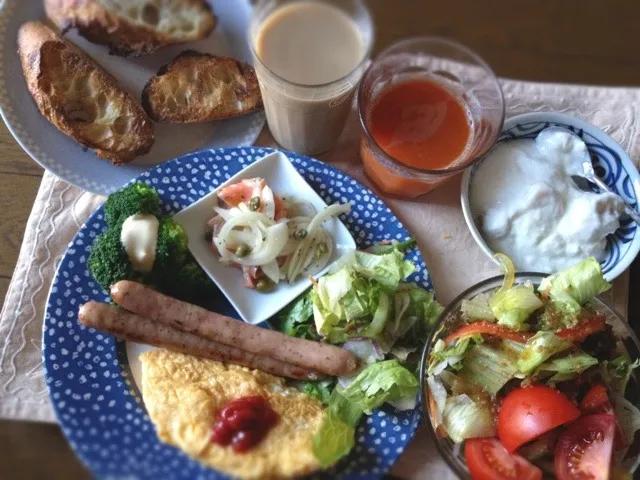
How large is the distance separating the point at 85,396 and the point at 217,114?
1.14m

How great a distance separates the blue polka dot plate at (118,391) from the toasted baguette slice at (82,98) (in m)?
0.19

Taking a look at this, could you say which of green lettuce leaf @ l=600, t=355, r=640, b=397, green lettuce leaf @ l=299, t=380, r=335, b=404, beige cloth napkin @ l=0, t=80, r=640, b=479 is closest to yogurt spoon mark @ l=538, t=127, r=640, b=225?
beige cloth napkin @ l=0, t=80, r=640, b=479

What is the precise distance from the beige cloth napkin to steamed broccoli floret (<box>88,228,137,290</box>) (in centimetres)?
27

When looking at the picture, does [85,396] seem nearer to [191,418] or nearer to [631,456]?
[191,418]

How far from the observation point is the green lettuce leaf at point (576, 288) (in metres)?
1.86

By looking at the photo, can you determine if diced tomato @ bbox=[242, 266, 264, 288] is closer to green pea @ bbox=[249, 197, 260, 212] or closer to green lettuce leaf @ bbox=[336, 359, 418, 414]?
green pea @ bbox=[249, 197, 260, 212]

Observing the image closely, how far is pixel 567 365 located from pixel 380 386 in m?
0.59

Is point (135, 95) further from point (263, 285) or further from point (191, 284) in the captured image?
point (263, 285)

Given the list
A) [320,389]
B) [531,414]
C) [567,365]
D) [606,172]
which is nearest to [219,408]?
[320,389]

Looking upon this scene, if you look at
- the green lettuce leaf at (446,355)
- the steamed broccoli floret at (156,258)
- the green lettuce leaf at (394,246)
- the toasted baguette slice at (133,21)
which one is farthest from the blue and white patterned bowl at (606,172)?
the toasted baguette slice at (133,21)

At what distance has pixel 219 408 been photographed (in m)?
1.87

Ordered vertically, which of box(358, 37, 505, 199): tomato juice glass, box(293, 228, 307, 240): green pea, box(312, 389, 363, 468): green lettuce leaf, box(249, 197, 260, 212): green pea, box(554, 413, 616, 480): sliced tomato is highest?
box(358, 37, 505, 199): tomato juice glass

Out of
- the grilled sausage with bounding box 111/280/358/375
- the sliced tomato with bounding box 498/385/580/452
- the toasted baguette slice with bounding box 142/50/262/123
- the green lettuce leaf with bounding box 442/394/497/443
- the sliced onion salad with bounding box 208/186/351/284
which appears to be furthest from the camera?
the toasted baguette slice with bounding box 142/50/262/123

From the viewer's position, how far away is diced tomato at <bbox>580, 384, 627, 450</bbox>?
185 cm
